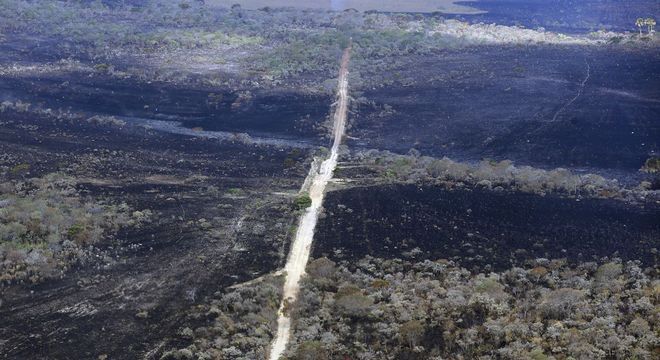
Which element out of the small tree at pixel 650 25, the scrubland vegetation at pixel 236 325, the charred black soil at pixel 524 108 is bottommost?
the scrubland vegetation at pixel 236 325

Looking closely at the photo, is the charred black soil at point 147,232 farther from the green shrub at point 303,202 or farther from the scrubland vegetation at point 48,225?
the scrubland vegetation at point 48,225

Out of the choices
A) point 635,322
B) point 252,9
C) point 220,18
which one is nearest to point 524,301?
point 635,322

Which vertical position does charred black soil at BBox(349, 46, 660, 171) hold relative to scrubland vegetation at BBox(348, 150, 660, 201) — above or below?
above

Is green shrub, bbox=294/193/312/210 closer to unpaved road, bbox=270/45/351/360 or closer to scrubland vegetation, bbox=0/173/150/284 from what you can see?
unpaved road, bbox=270/45/351/360

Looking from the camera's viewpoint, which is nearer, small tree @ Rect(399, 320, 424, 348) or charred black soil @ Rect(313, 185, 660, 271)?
small tree @ Rect(399, 320, 424, 348)

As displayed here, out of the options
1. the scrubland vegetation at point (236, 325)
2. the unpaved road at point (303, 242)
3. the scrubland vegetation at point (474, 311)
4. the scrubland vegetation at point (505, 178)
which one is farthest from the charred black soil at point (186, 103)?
the scrubland vegetation at point (236, 325)

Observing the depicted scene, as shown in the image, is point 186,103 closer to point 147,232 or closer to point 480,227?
point 147,232

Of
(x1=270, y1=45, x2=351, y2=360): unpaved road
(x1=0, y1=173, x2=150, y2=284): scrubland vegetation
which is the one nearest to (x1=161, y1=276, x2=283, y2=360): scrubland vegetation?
(x1=270, y1=45, x2=351, y2=360): unpaved road

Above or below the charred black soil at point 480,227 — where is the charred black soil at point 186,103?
above
